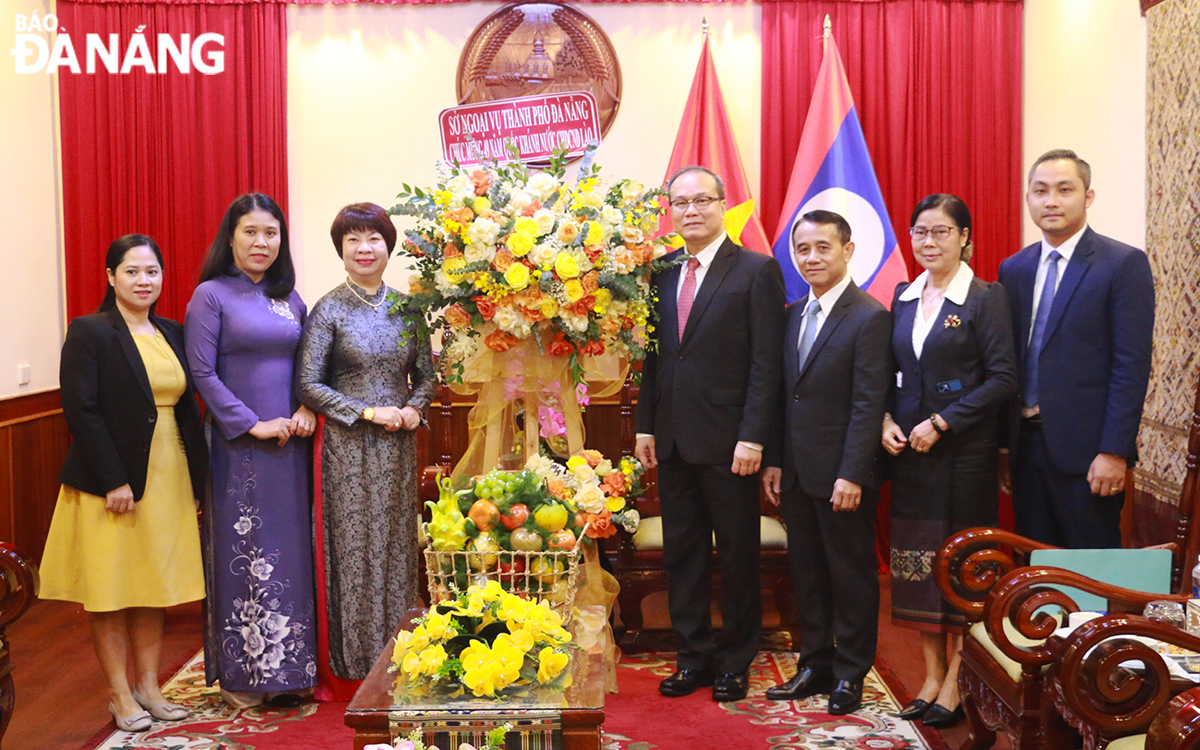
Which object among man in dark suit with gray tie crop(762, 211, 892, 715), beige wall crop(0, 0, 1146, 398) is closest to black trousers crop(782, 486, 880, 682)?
man in dark suit with gray tie crop(762, 211, 892, 715)

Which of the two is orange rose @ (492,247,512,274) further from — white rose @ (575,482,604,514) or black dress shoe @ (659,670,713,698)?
black dress shoe @ (659,670,713,698)

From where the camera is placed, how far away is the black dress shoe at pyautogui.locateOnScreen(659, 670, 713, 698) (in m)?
3.37

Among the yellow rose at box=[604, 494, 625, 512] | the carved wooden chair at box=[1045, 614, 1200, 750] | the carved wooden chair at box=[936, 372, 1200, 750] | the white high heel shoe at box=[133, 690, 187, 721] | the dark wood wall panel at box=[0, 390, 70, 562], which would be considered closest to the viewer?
the carved wooden chair at box=[1045, 614, 1200, 750]

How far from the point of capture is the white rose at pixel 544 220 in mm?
2824

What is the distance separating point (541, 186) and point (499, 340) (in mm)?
461

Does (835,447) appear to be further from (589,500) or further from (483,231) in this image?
(483,231)

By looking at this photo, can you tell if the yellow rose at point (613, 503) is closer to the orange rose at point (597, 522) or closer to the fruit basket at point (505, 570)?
the orange rose at point (597, 522)

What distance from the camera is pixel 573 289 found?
282 centimetres

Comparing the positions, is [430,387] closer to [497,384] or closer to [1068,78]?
[497,384]

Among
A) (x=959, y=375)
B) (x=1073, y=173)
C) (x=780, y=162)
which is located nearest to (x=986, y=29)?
(x=780, y=162)

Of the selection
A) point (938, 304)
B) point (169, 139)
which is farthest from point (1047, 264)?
point (169, 139)

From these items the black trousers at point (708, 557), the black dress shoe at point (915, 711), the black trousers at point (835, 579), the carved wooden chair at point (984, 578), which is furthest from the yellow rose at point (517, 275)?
the black dress shoe at point (915, 711)

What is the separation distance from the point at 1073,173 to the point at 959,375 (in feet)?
2.15

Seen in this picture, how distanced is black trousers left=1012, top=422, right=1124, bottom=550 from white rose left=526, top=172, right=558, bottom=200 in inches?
61.9
